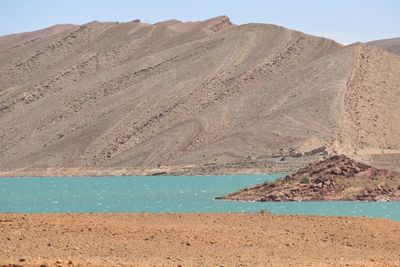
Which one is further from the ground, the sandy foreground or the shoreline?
the sandy foreground

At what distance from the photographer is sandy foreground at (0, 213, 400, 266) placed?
15.9 metres

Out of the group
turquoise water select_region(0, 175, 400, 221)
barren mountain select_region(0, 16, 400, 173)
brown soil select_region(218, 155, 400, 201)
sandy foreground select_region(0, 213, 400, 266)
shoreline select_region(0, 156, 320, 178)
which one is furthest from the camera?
barren mountain select_region(0, 16, 400, 173)

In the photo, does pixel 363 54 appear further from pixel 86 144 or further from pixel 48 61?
pixel 48 61

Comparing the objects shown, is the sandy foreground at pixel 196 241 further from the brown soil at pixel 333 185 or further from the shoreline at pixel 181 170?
the shoreline at pixel 181 170

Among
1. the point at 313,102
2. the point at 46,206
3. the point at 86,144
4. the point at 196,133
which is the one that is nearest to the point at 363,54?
the point at 313,102

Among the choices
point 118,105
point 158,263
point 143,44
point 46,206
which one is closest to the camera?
point 158,263

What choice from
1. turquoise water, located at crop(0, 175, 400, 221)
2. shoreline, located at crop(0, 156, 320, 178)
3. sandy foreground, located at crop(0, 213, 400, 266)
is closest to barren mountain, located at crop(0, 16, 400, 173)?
shoreline, located at crop(0, 156, 320, 178)

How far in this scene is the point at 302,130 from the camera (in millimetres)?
92250

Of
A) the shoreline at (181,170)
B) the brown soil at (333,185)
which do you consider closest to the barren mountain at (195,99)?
the shoreline at (181,170)

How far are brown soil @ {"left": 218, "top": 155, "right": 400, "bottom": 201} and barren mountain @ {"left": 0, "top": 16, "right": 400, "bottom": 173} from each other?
28.3m

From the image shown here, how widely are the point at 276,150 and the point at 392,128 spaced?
11.8m

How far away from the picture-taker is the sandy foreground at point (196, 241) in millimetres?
15883

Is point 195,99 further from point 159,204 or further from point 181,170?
point 159,204

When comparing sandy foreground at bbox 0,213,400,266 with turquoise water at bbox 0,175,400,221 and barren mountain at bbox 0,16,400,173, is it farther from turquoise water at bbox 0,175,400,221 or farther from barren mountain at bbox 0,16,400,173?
barren mountain at bbox 0,16,400,173
